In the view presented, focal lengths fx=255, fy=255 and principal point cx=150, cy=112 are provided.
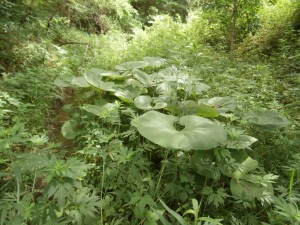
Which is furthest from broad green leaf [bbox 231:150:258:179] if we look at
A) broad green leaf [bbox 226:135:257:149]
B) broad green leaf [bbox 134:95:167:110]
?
broad green leaf [bbox 134:95:167:110]

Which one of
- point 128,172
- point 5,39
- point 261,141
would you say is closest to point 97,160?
point 128,172

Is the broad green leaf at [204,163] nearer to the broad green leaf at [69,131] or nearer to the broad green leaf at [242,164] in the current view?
the broad green leaf at [242,164]

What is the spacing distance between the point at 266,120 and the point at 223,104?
395 millimetres

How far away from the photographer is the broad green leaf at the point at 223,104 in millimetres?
2291

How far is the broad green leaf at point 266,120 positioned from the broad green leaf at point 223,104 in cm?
16

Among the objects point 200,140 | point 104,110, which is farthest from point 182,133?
→ point 104,110

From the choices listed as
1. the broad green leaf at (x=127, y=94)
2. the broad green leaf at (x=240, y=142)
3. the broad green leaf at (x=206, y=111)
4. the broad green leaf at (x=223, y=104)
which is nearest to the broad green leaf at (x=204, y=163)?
the broad green leaf at (x=240, y=142)

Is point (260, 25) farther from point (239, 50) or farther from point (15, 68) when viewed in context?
point (15, 68)

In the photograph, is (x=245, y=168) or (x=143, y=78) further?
(x=143, y=78)

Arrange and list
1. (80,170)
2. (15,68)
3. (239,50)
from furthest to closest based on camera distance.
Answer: (239,50) → (15,68) → (80,170)

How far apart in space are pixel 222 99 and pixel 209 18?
397cm

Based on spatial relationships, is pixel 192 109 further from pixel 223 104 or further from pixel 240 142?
pixel 240 142

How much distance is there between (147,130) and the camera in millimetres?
1779

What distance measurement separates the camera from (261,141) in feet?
7.59
